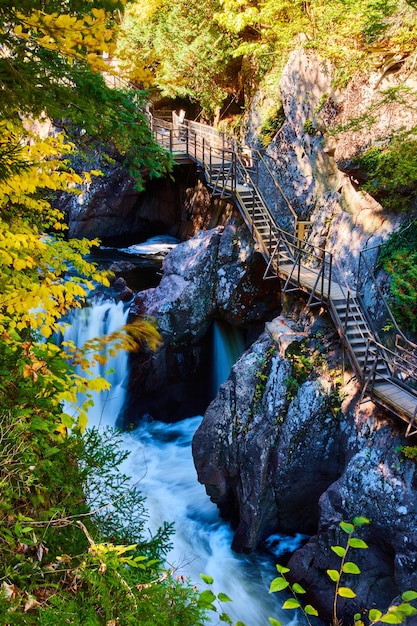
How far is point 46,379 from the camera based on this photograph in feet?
12.3

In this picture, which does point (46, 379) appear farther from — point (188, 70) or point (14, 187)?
point (188, 70)

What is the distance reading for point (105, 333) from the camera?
14.8 metres

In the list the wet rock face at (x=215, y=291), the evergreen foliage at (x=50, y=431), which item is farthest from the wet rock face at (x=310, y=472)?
the evergreen foliage at (x=50, y=431)

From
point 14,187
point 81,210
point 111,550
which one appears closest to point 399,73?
point 14,187

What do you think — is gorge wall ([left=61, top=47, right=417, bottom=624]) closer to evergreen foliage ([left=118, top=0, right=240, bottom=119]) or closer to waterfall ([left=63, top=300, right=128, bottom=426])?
waterfall ([left=63, top=300, right=128, bottom=426])

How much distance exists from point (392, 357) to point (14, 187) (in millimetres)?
7831

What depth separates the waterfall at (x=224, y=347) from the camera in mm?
14758

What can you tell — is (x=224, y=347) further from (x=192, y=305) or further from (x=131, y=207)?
(x=131, y=207)

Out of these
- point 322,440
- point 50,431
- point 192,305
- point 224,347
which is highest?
point 192,305

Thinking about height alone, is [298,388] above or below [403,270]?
below

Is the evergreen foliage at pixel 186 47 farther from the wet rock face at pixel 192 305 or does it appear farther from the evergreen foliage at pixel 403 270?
the evergreen foliage at pixel 403 270

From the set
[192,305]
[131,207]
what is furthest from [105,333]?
[131,207]

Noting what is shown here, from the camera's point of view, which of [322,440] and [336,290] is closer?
[322,440]

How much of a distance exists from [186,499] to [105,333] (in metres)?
5.74
